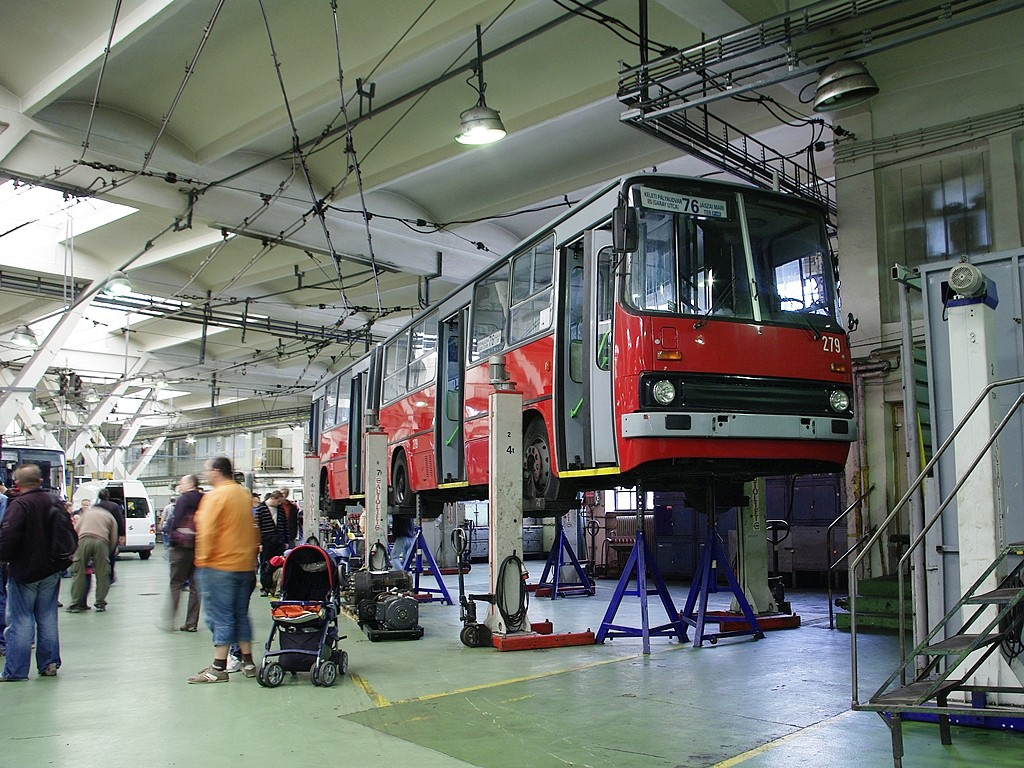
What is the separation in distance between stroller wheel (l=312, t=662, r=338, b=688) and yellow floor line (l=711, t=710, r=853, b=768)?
11.0 ft

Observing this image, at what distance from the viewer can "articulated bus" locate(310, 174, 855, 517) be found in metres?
7.43

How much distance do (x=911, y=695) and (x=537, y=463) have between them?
202 inches

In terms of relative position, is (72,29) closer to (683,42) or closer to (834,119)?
(683,42)

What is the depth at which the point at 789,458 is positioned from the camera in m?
7.72

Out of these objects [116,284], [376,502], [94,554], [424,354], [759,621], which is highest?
[116,284]

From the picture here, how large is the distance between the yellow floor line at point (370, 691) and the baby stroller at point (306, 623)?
0.14 meters

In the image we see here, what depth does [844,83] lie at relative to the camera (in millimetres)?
9617

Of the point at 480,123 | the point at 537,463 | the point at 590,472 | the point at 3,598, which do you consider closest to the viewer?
the point at 590,472

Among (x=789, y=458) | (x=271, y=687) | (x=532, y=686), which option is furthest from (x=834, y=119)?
(x=271, y=687)

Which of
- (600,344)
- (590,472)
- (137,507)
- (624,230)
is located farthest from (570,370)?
(137,507)

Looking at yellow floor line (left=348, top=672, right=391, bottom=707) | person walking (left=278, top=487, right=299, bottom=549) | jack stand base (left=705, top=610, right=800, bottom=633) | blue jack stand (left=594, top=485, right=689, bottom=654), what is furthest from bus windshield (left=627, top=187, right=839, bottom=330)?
person walking (left=278, top=487, right=299, bottom=549)

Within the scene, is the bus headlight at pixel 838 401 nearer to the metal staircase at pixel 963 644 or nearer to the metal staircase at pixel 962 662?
the metal staircase at pixel 963 644

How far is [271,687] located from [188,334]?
819 inches

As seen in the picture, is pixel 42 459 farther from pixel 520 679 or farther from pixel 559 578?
pixel 520 679
